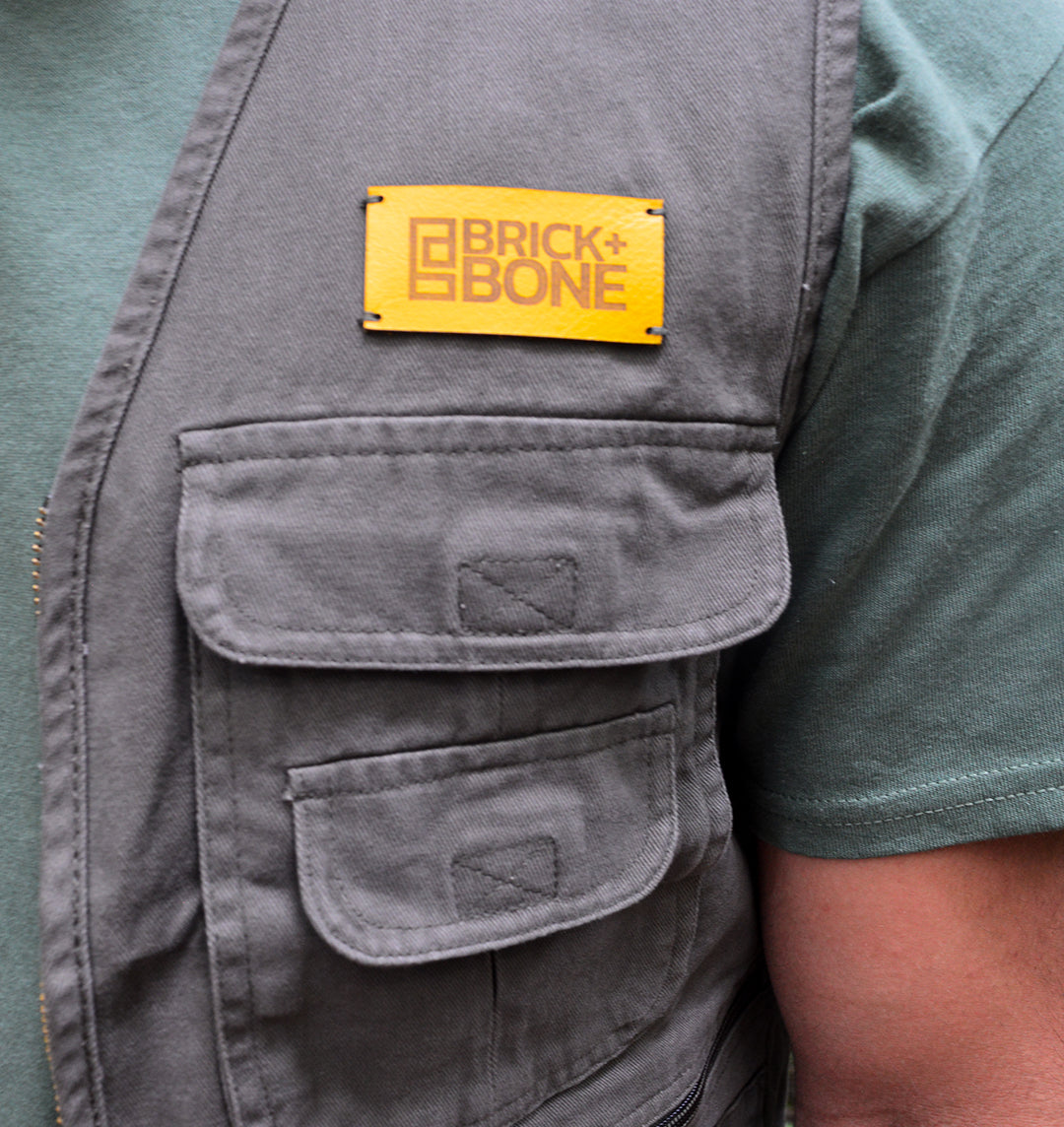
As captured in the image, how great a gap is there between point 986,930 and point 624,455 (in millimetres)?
437

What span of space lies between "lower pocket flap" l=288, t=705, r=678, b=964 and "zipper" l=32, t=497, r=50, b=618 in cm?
18

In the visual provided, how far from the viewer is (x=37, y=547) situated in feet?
1.83

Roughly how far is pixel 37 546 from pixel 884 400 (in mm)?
511

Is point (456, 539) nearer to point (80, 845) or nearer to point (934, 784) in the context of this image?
point (80, 845)

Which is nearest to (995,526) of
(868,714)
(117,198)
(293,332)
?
(868,714)

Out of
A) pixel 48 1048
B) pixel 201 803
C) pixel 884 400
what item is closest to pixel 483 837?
pixel 201 803

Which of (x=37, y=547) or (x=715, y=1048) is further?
(x=715, y=1048)

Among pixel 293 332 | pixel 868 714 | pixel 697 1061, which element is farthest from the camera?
pixel 697 1061

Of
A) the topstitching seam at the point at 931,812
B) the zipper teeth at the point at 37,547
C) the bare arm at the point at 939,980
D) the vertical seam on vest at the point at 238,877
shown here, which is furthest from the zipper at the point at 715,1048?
the zipper teeth at the point at 37,547

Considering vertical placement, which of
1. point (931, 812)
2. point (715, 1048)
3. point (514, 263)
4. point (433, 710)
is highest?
point (514, 263)

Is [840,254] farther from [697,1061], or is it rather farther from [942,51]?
[697,1061]

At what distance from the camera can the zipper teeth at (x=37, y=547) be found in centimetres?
56

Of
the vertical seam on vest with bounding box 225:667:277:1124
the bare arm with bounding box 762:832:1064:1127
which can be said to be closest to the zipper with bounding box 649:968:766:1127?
the bare arm with bounding box 762:832:1064:1127

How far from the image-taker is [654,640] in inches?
24.4
